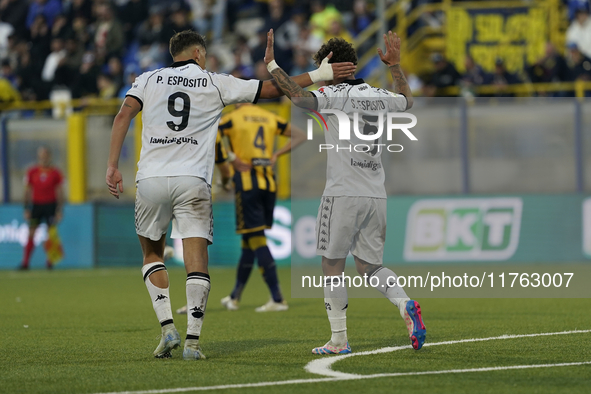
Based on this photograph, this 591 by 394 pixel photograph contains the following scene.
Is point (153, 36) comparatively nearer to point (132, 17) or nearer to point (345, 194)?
point (132, 17)

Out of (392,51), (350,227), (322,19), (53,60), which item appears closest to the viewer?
(350,227)

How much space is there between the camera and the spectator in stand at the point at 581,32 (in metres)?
18.6

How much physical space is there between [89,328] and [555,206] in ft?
31.6

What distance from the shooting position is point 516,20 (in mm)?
19203

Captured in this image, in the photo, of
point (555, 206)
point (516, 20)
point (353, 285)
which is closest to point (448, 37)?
point (516, 20)

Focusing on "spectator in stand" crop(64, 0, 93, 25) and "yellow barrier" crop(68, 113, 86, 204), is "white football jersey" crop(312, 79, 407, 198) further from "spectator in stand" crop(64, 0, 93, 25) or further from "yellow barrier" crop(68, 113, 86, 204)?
"spectator in stand" crop(64, 0, 93, 25)

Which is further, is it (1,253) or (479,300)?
(1,253)

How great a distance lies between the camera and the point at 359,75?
66.3ft

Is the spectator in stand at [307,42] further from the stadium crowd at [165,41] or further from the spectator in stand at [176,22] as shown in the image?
the spectator in stand at [176,22]

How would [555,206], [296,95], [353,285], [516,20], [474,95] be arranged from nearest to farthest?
1. [296,95]
2. [353,285]
3. [555,206]
4. [474,95]
5. [516,20]

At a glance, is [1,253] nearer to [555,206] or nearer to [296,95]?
[555,206]

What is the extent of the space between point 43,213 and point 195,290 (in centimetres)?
1195

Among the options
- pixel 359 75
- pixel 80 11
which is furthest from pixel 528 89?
pixel 80 11

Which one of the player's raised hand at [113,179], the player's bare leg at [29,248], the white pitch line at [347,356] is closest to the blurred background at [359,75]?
the player's bare leg at [29,248]
